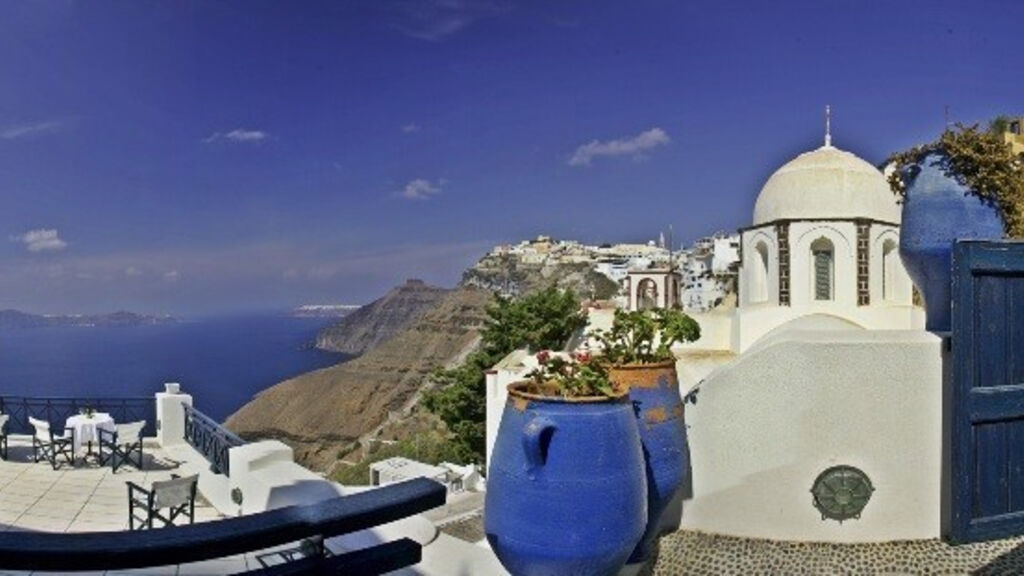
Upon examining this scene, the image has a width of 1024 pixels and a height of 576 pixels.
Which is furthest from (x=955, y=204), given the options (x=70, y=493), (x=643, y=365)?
(x=70, y=493)

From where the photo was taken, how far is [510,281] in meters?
108

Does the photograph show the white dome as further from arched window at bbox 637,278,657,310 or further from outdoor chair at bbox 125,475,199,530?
outdoor chair at bbox 125,475,199,530

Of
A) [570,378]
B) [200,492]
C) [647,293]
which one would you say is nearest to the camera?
[570,378]

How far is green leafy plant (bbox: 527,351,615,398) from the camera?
382cm

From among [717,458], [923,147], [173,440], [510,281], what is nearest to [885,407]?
[717,458]

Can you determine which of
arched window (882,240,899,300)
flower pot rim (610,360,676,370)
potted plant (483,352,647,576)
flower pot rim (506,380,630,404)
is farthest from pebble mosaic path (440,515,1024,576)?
arched window (882,240,899,300)

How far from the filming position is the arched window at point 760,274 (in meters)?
16.0

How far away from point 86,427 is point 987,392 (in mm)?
8646

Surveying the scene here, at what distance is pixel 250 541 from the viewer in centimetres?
161

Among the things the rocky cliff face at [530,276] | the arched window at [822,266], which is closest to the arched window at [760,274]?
the arched window at [822,266]

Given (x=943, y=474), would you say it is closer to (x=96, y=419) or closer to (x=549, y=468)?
(x=549, y=468)

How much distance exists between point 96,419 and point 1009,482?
29.4 feet

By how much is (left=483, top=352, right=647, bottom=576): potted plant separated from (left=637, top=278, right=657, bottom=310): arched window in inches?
723

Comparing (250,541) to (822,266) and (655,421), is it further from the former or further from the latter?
(822,266)
